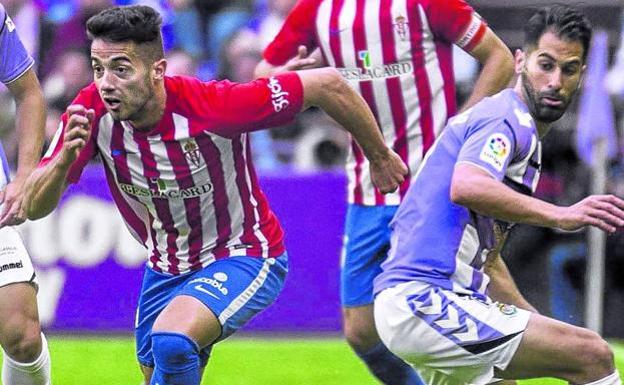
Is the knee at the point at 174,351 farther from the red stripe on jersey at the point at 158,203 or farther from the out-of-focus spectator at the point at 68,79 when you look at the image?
the out-of-focus spectator at the point at 68,79

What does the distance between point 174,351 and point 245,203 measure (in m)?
0.87

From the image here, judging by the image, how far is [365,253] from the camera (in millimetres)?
7055

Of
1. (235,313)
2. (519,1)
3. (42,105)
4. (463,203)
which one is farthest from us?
(519,1)

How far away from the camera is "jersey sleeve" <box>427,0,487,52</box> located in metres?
7.06

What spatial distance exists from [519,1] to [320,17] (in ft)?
15.1

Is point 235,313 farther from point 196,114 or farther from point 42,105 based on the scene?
point 42,105

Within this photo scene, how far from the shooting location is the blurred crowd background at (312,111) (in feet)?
33.7

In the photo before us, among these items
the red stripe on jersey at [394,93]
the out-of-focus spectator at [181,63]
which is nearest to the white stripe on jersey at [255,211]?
the red stripe on jersey at [394,93]

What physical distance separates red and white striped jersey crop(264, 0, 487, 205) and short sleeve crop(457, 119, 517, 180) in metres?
1.89

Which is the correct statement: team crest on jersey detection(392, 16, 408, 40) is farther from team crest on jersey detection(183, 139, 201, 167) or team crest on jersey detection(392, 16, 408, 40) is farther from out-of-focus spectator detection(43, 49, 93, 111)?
out-of-focus spectator detection(43, 49, 93, 111)

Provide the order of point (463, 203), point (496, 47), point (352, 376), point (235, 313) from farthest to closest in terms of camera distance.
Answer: point (352, 376), point (496, 47), point (235, 313), point (463, 203)

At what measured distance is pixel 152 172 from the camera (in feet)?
19.6

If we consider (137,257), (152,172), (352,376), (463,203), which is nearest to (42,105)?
(152,172)

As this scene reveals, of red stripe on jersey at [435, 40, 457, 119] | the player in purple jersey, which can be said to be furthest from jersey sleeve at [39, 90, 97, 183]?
red stripe on jersey at [435, 40, 457, 119]
